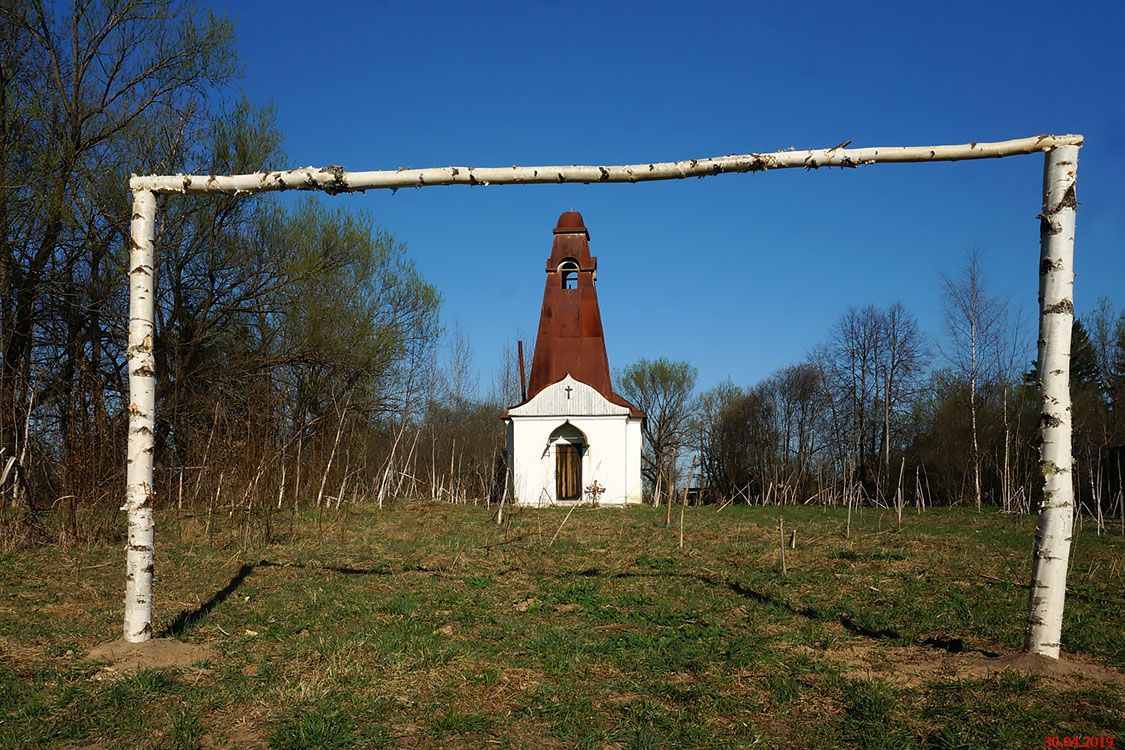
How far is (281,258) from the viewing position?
22.2m

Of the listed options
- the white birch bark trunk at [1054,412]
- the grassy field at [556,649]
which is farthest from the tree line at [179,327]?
the white birch bark trunk at [1054,412]

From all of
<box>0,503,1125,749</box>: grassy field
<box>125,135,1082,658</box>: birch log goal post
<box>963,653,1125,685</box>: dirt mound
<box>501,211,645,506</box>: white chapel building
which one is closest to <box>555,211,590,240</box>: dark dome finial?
<box>501,211,645,506</box>: white chapel building

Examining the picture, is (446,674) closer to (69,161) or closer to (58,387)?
(58,387)

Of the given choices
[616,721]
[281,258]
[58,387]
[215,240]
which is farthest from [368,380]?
[616,721]

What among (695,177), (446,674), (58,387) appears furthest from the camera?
(58,387)

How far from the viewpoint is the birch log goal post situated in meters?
5.47

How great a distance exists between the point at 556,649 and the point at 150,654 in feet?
9.47

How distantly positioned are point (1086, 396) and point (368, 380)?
1038 inches

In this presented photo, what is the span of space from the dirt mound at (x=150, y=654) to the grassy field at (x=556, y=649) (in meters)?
0.12

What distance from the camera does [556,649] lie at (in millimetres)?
5855

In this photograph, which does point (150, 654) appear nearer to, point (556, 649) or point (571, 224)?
point (556, 649)

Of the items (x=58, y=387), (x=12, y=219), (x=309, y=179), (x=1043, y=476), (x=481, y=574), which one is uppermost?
(x=12, y=219)

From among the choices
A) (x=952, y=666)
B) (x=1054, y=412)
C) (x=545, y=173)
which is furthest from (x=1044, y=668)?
(x=545, y=173)

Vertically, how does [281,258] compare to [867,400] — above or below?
above
